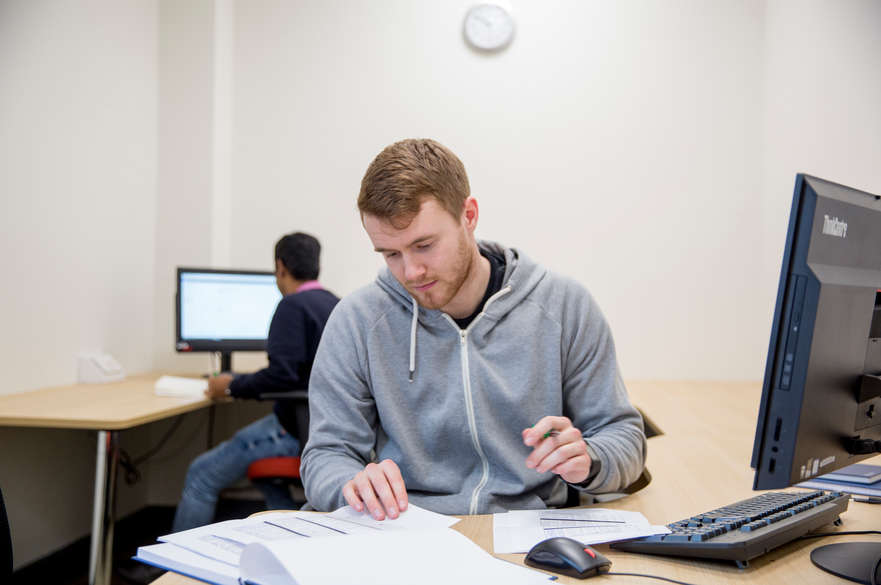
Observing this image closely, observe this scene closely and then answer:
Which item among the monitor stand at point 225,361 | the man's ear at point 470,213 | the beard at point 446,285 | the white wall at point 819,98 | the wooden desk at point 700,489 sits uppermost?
the white wall at point 819,98

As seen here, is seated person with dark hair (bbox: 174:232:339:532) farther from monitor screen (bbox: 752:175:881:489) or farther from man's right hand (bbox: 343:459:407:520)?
monitor screen (bbox: 752:175:881:489)

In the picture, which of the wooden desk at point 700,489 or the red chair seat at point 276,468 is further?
the red chair seat at point 276,468

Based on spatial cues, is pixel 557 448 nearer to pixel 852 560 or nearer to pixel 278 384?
pixel 852 560

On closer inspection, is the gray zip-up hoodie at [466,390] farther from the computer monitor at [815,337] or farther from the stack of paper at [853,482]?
the computer monitor at [815,337]

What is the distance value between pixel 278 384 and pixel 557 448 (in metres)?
1.48

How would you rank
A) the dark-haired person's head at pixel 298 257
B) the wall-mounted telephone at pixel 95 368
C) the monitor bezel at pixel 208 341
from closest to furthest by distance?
the dark-haired person's head at pixel 298 257, the wall-mounted telephone at pixel 95 368, the monitor bezel at pixel 208 341

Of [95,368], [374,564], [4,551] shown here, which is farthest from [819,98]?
[95,368]

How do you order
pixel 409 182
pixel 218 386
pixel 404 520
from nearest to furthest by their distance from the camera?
pixel 404 520, pixel 409 182, pixel 218 386

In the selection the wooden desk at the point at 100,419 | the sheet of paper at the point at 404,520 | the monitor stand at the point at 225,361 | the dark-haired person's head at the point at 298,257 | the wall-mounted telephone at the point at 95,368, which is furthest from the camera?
the monitor stand at the point at 225,361

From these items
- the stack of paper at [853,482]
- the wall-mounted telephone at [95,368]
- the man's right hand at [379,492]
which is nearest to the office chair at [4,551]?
the man's right hand at [379,492]

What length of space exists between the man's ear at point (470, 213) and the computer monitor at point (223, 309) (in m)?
1.81

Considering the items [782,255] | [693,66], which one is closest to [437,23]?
[693,66]

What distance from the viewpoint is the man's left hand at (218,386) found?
244 cm

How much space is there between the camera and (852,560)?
2.79 feet
